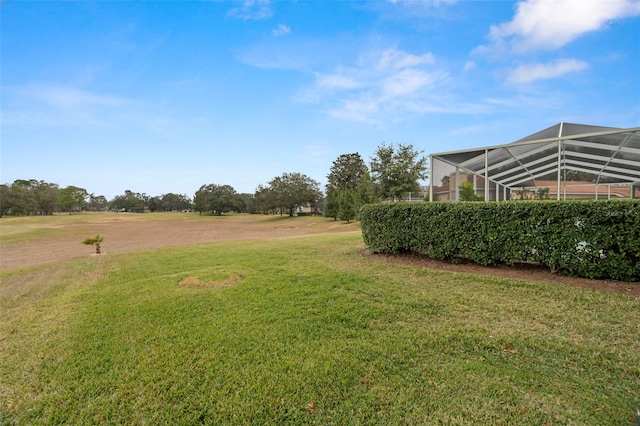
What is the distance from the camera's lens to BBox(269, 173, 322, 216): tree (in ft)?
140

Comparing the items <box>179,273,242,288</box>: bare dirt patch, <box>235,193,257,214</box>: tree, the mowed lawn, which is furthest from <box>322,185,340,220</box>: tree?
<box>235,193,257,214</box>: tree

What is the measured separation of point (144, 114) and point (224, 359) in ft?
50.1

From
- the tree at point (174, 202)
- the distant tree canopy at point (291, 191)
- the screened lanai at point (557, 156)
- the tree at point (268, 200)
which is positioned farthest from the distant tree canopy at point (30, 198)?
the screened lanai at point (557, 156)

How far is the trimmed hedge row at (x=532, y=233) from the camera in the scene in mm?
3904

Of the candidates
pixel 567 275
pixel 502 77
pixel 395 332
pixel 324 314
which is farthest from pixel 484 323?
pixel 502 77

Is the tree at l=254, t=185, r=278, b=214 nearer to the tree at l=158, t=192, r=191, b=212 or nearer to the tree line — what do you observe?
the tree line

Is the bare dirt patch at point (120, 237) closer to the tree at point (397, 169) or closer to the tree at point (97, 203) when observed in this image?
the tree at point (397, 169)

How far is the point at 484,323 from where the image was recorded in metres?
3.08

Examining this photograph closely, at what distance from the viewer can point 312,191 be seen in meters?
43.3

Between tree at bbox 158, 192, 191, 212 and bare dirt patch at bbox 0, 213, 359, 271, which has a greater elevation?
tree at bbox 158, 192, 191, 212

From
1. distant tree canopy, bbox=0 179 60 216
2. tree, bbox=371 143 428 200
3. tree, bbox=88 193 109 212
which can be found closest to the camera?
tree, bbox=371 143 428 200

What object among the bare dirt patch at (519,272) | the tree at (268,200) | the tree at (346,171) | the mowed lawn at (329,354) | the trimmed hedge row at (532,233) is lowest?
the mowed lawn at (329,354)

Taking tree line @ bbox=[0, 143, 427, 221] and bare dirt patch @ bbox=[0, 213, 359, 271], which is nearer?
bare dirt patch @ bbox=[0, 213, 359, 271]

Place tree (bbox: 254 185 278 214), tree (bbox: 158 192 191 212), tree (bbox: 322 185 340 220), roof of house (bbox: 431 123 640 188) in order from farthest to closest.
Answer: tree (bbox: 158 192 191 212), tree (bbox: 254 185 278 214), tree (bbox: 322 185 340 220), roof of house (bbox: 431 123 640 188)
